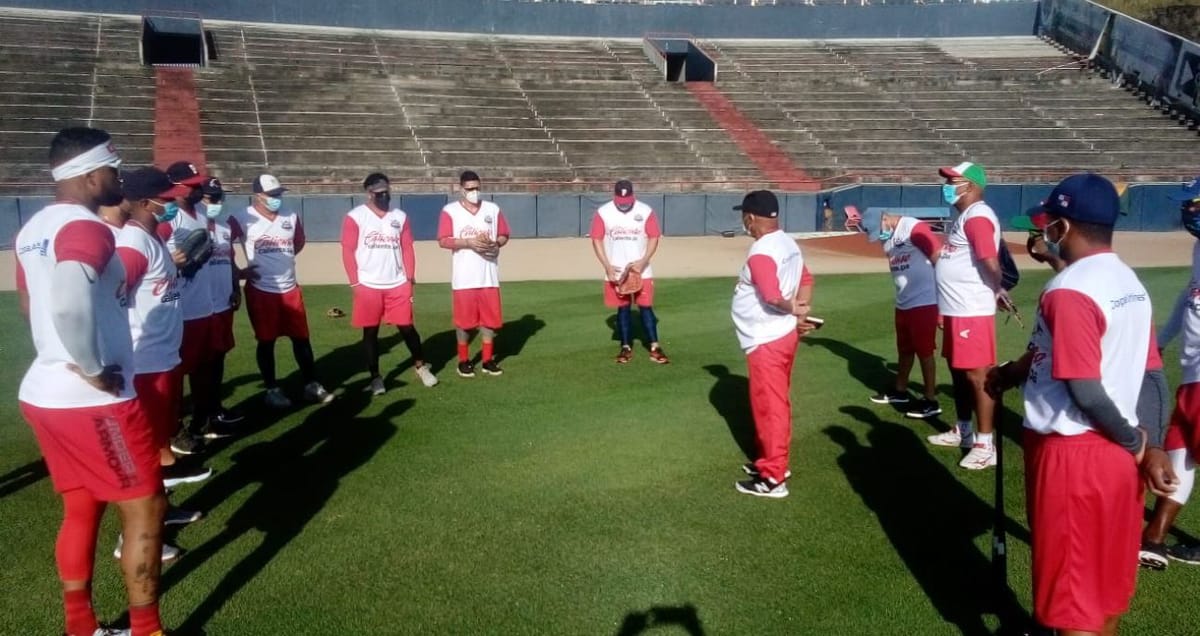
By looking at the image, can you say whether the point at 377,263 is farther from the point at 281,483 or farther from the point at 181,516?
the point at 181,516

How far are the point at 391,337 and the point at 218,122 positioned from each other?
20361 millimetres

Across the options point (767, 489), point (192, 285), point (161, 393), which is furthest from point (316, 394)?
point (767, 489)

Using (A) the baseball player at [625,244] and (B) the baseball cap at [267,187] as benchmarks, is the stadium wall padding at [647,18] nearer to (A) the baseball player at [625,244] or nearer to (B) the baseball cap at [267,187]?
(A) the baseball player at [625,244]

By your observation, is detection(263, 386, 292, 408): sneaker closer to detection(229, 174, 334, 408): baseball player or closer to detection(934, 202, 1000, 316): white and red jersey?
detection(229, 174, 334, 408): baseball player

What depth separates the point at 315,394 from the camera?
26.3ft

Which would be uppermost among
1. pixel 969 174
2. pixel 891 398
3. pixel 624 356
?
pixel 969 174

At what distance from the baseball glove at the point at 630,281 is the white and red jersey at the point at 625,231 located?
145 millimetres

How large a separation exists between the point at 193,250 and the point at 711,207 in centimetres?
2077

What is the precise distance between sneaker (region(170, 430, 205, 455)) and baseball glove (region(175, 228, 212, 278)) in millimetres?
1366

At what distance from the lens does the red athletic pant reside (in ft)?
18.1

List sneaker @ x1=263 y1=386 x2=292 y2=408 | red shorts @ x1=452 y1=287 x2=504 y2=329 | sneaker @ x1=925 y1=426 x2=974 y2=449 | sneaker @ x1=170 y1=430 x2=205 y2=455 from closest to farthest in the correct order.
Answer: sneaker @ x1=170 y1=430 x2=205 y2=455 → sneaker @ x1=925 y1=426 x2=974 y2=449 → sneaker @ x1=263 y1=386 x2=292 y2=408 → red shorts @ x1=452 y1=287 x2=504 y2=329

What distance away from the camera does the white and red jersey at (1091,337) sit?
10.0 feet

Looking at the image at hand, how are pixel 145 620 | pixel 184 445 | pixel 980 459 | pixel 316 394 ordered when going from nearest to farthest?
pixel 145 620 → pixel 980 459 → pixel 184 445 → pixel 316 394

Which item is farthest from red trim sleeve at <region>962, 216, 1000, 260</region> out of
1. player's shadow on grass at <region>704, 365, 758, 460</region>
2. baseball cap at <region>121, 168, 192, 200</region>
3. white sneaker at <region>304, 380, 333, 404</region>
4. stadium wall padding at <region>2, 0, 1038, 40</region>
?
stadium wall padding at <region>2, 0, 1038, 40</region>
